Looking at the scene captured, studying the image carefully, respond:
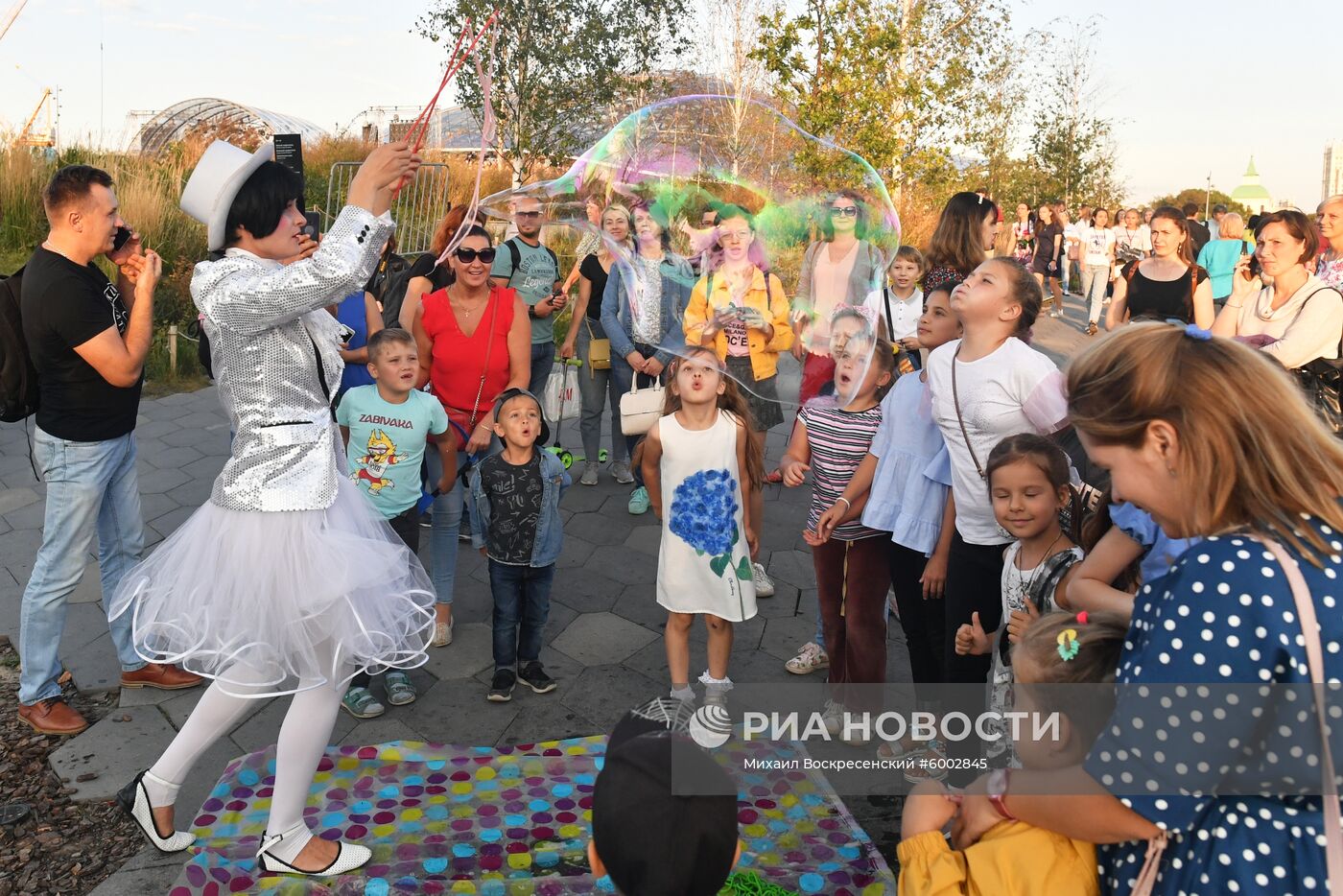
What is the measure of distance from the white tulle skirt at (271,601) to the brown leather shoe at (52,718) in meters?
1.10

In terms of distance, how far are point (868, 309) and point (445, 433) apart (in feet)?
6.03

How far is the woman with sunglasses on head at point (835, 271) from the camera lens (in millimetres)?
3662

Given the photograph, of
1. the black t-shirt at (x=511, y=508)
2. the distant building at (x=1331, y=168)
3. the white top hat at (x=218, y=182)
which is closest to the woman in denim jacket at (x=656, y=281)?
the black t-shirt at (x=511, y=508)

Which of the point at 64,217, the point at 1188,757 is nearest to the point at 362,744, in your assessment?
the point at 64,217

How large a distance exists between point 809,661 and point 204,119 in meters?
25.4

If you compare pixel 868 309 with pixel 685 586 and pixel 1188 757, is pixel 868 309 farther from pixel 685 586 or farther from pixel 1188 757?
pixel 1188 757

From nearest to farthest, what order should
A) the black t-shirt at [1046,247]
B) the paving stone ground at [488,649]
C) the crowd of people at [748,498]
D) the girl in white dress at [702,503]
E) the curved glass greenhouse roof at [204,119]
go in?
1. the crowd of people at [748,498]
2. the paving stone ground at [488,649]
3. the girl in white dress at [702,503]
4. the black t-shirt at [1046,247]
5. the curved glass greenhouse roof at [204,119]

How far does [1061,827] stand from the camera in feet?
5.14

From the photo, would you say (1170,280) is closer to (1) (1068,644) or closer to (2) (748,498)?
(2) (748,498)

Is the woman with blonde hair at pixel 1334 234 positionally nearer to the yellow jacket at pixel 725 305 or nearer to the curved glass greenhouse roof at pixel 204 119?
→ the yellow jacket at pixel 725 305

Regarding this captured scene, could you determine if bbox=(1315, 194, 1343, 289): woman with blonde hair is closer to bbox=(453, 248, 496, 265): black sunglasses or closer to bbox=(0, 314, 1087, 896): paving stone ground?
bbox=(0, 314, 1087, 896): paving stone ground

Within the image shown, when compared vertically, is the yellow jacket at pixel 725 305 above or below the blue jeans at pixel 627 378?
above

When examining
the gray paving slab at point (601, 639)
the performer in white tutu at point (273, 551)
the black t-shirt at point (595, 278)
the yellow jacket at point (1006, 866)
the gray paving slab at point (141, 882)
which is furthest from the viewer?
the black t-shirt at point (595, 278)

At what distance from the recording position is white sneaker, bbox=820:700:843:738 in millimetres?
3646
